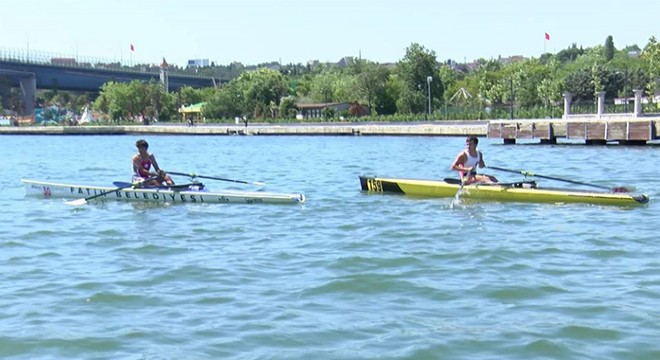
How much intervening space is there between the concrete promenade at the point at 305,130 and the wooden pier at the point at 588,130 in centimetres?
976

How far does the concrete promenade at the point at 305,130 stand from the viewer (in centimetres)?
6512

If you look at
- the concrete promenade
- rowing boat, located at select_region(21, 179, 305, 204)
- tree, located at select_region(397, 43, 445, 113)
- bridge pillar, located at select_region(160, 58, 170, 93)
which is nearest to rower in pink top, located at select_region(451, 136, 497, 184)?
rowing boat, located at select_region(21, 179, 305, 204)

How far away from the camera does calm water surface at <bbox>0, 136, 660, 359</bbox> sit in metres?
9.48

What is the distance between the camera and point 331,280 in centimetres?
1255

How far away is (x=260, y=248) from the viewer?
50.9 feet

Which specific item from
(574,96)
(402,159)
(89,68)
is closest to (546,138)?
(402,159)

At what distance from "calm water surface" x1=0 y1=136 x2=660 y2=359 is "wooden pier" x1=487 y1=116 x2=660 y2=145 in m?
24.8

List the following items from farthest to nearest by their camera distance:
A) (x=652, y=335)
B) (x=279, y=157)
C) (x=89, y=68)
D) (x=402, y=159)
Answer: (x=89, y=68) < (x=279, y=157) < (x=402, y=159) < (x=652, y=335)

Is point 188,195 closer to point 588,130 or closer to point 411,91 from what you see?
point 588,130

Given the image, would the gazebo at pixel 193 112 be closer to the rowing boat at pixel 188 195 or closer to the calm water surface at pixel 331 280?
the rowing boat at pixel 188 195

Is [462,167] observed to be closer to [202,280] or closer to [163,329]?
[202,280]

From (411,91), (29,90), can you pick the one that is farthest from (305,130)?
(29,90)

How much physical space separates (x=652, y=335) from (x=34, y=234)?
12.8m

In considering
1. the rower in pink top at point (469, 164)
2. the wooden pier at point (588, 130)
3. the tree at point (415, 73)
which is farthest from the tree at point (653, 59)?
the rower in pink top at point (469, 164)
